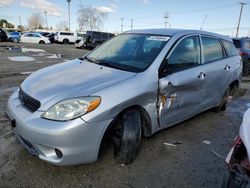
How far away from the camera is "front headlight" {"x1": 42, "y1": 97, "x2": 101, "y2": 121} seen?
88.4 inches

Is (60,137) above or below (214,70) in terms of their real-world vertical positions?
below

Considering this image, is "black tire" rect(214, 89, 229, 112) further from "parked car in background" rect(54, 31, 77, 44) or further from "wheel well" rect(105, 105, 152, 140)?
"parked car in background" rect(54, 31, 77, 44)

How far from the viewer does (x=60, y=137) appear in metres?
2.17

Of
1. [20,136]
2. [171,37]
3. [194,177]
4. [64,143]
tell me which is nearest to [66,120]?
[64,143]

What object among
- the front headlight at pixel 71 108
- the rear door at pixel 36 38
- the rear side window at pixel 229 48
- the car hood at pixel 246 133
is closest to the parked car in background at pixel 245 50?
the rear side window at pixel 229 48

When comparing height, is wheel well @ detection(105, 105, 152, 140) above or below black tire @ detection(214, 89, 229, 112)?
above

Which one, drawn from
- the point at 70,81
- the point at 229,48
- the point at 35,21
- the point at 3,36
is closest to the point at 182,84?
the point at 70,81

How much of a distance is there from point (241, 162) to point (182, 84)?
1603 millimetres

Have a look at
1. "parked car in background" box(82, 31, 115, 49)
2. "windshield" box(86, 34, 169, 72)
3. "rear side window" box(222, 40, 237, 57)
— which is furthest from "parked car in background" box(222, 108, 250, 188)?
"parked car in background" box(82, 31, 115, 49)

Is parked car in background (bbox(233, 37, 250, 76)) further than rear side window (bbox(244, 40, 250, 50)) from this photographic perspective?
No

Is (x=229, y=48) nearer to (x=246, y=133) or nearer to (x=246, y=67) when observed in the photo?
(x=246, y=133)

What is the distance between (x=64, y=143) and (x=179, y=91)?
1.71 meters

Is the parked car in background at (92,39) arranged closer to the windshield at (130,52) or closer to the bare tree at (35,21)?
the windshield at (130,52)

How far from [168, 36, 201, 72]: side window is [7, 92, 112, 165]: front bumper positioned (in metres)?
1.33
